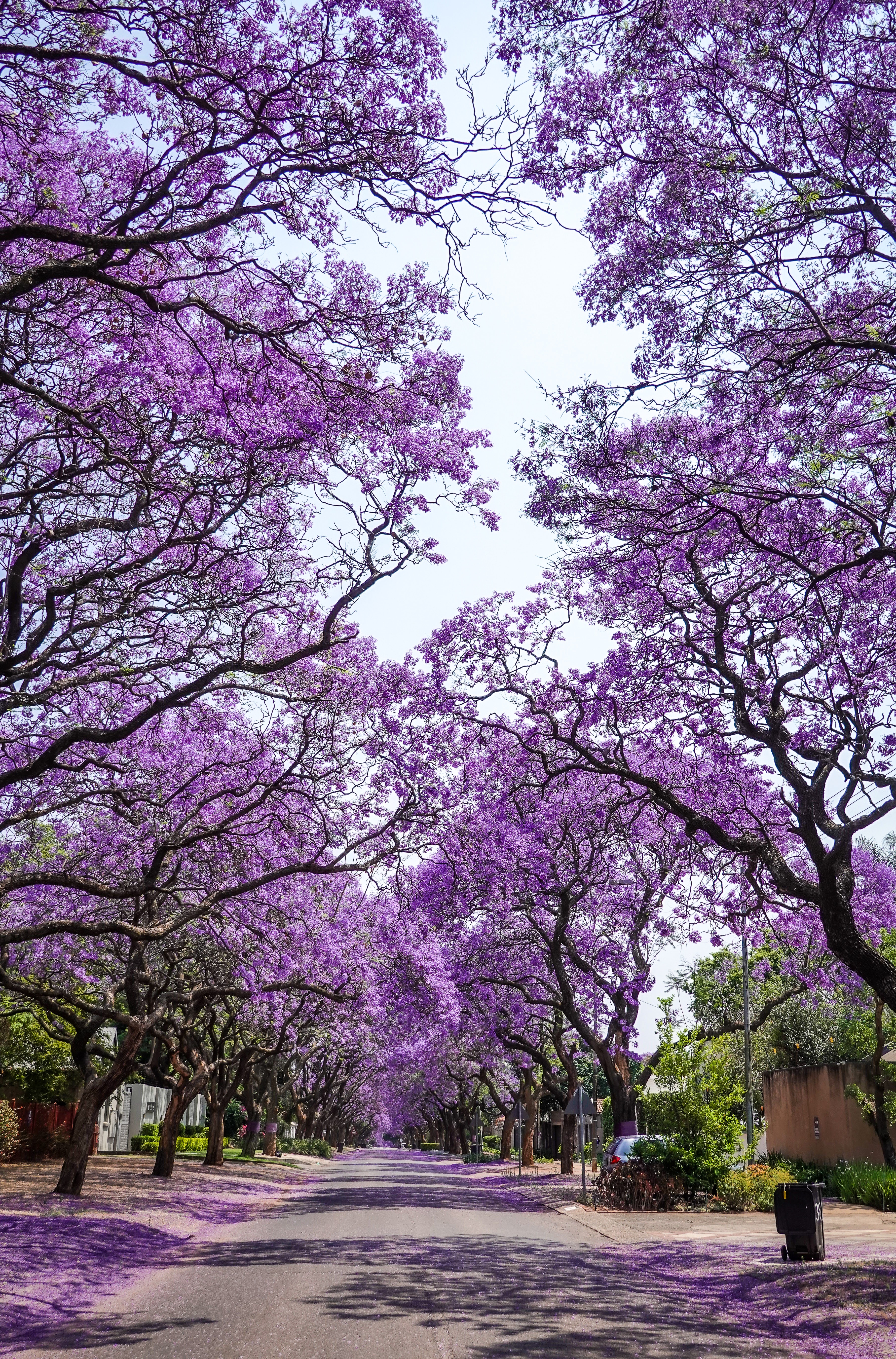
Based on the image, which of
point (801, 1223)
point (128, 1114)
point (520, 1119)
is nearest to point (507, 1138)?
point (128, 1114)

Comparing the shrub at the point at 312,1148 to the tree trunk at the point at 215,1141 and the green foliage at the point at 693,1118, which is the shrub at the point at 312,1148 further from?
the green foliage at the point at 693,1118

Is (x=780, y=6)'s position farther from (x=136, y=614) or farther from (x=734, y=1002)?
(x=734, y=1002)

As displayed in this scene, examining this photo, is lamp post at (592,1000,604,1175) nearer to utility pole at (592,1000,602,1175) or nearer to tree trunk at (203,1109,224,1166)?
utility pole at (592,1000,602,1175)

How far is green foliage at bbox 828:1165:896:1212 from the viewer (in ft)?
63.7

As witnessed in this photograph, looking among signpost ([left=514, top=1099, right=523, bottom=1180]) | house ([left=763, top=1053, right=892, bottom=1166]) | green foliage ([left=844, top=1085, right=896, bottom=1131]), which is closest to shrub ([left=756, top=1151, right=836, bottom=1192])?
house ([left=763, top=1053, right=892, bottom=1166])

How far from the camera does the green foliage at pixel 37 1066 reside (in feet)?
90.7

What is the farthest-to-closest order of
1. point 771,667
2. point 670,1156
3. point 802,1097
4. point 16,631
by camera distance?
point 802,1097 → point 670,1156 → point 771,667 → point 16,631

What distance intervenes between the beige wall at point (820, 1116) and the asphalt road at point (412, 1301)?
35.4 ft

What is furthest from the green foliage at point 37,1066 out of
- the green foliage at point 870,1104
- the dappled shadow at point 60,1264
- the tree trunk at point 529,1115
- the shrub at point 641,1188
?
the green foliage at point 870,1104

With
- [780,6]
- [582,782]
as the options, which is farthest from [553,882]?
[780,6]

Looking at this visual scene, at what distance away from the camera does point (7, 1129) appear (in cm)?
2427

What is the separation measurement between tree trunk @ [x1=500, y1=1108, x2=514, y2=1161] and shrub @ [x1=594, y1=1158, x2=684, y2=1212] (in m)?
27.9

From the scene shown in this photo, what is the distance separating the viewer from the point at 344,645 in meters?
17.1

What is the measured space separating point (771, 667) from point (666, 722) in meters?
2.44
